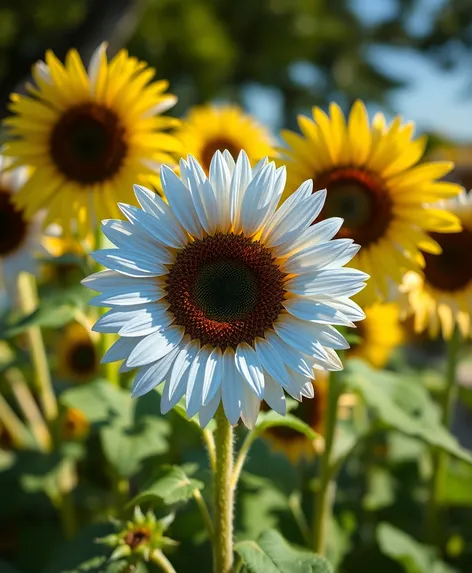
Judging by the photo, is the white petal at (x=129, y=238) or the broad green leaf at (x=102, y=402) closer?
the white petal at (x=129, y=238)

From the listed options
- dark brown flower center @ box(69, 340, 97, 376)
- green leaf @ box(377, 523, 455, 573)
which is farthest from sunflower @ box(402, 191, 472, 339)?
dark brown flower center @ box(69, 340, 97, 376)

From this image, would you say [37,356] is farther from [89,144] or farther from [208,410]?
[208,410]

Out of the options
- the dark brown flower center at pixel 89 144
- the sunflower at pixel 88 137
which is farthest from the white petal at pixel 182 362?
the dark brown flower center at pixel 89 144

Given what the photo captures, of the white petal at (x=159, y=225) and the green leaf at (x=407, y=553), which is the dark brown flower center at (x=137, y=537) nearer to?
the white petal at (x=159, y=225)

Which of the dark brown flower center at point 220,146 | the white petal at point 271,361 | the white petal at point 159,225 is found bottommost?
the white petal at point 271,361

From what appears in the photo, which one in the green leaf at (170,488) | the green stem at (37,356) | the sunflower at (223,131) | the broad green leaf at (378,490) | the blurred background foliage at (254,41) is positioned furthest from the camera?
the blurred background foliage at (254,41)

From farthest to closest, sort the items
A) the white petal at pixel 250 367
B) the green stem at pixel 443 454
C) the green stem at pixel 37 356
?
the green stem at pixel 37 356 < the green stem at pixel 443 454 < the white petal at pixel 250 367

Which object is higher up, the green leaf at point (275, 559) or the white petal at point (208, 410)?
the white petal at point (208, 410)
